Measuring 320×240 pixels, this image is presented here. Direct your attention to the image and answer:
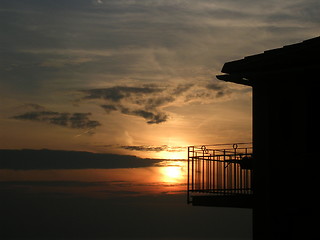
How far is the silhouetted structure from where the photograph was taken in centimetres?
1359

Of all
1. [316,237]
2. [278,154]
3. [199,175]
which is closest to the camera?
[316,237]

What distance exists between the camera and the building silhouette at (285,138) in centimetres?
1359

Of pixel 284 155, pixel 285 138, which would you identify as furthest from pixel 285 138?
pixel 284 155

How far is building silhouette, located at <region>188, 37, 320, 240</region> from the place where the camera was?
Answer: 1359 centimetres

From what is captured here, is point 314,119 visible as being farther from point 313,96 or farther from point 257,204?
point 257,204

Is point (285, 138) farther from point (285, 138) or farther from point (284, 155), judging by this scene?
point (284, 155)

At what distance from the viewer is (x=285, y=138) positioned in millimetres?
14234

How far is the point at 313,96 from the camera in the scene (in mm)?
13852

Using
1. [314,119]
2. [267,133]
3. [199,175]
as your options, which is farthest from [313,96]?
[199,175]

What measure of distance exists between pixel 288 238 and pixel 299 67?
15.6ft

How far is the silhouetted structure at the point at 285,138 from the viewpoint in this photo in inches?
535

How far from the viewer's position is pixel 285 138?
1423 centimetres

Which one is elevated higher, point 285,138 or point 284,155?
point 285,138

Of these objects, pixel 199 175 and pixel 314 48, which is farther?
pixel 199 175
